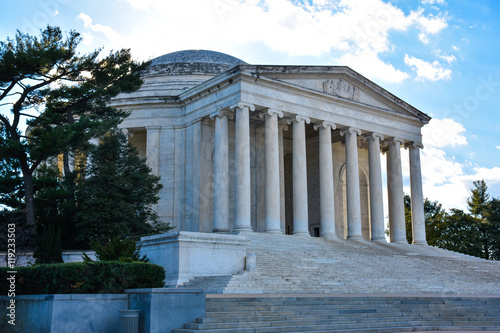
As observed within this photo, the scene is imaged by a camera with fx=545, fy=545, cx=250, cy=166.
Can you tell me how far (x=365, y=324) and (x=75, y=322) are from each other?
10524mm

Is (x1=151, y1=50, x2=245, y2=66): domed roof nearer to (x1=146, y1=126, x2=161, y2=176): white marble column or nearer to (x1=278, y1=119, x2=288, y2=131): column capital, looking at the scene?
(x1=146, y1=126, x2=161, y2=176): white marble column

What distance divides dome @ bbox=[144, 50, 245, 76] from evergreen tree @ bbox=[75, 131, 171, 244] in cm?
1735

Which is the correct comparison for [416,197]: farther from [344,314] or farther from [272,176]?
[344,314]

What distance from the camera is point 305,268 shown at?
3097cm

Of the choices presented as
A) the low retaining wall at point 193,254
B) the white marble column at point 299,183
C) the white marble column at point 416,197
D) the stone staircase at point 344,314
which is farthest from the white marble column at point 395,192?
the low retaining wall at point 193,254

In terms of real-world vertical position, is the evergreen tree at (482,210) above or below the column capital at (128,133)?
below

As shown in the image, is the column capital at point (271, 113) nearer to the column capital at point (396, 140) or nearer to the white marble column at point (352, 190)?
the white marble column at point (352, 190)

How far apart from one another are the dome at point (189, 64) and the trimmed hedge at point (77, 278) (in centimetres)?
3782

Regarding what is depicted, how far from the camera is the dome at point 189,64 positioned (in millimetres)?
55562

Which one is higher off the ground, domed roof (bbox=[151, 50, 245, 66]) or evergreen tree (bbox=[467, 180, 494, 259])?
domed roof (bbox=[151, 50, 245, 66])

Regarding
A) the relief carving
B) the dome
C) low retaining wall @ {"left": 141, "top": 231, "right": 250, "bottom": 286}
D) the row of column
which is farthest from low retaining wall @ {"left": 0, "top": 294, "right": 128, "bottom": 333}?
the dome

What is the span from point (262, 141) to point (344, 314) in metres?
31.6

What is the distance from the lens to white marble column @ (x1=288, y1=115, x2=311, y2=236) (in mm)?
43406

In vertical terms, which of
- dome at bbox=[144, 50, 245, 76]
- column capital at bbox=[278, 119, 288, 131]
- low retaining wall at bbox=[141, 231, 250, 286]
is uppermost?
dome at bbox=[144, 50, 245, 76]
